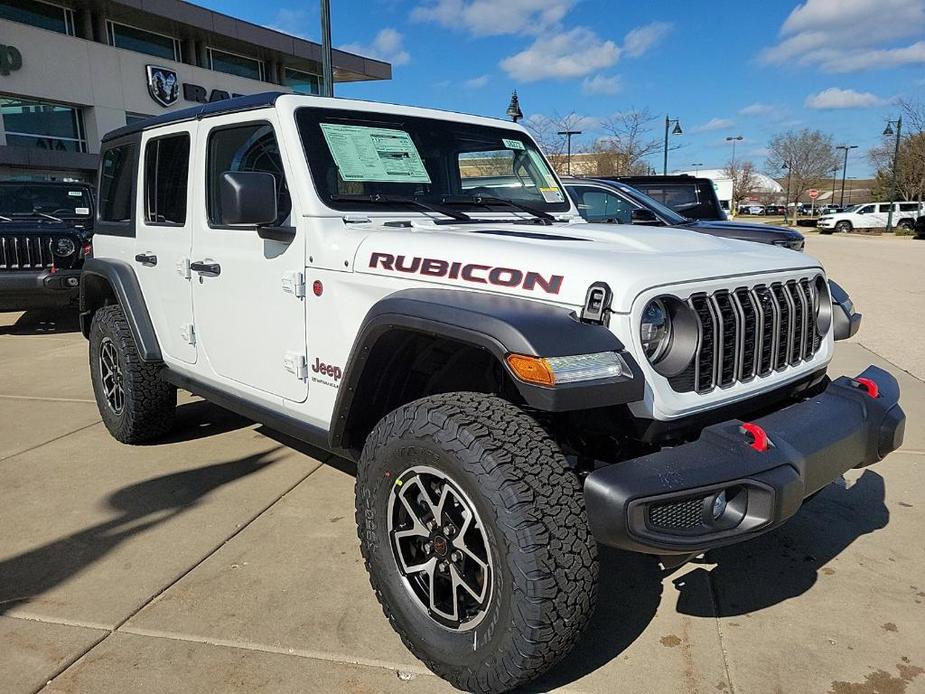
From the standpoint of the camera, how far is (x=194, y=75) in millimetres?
24141

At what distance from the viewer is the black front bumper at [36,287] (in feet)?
26.2

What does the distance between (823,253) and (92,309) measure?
67.4 ft

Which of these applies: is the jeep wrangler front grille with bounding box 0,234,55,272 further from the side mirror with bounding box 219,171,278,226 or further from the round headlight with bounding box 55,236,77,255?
the side mirror with bounding box 219,171,278,226

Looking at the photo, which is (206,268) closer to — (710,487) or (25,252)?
(710,487)

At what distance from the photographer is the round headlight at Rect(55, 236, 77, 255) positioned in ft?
27.2

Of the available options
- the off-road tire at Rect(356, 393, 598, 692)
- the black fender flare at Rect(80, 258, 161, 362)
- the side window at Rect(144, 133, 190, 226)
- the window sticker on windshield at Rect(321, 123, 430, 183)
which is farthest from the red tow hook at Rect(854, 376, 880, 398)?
the black fender flare at Rect(80, 258, 161, 362)

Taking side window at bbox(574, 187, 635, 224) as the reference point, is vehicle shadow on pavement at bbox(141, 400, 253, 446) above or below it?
below

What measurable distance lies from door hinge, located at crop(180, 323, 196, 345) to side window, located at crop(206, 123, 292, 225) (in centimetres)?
58

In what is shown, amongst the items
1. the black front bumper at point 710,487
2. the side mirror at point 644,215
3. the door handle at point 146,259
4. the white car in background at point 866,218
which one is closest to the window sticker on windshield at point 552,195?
the black front bumper at point 710,487

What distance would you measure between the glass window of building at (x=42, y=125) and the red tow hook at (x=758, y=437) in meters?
21.7

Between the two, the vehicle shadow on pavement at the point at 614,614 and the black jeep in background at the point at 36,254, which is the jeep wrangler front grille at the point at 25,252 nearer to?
the black jeep in background at the point at 36,254

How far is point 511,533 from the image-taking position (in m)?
1.97

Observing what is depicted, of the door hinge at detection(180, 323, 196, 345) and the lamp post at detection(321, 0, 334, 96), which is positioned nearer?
the door hinge at detection(180, 323, 196, 345)

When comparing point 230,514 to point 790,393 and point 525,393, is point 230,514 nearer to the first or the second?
point 525,393
